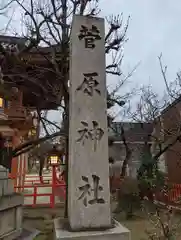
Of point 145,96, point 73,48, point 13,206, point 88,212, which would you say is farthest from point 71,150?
point 145,96

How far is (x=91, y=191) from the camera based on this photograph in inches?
157

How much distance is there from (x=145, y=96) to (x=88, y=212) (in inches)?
509

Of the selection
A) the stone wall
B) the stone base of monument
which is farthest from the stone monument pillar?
the stone wall

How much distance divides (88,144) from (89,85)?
3.67ft

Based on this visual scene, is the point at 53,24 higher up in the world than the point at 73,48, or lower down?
higher up

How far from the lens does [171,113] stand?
53.8 ft

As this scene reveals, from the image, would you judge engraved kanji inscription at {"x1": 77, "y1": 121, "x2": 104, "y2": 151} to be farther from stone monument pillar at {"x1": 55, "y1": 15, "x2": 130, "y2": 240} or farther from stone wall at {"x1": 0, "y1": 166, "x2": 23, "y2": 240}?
stone wall at {"x1": 0, "y1": 166, "x2": 23, "y2": 240}

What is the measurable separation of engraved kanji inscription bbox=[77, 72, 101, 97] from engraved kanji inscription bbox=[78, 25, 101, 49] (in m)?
0.62

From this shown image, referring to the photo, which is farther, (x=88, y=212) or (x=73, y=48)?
(x=73, y=48)

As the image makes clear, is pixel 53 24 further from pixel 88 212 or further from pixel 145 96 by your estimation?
pixel 145 96

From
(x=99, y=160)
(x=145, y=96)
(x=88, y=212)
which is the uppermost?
(x=145, y=96)

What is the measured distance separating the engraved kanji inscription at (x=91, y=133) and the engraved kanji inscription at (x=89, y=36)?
5.22 feet

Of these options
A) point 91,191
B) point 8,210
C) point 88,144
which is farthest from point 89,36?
point 8,210

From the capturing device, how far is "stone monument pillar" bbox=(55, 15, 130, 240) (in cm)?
382
